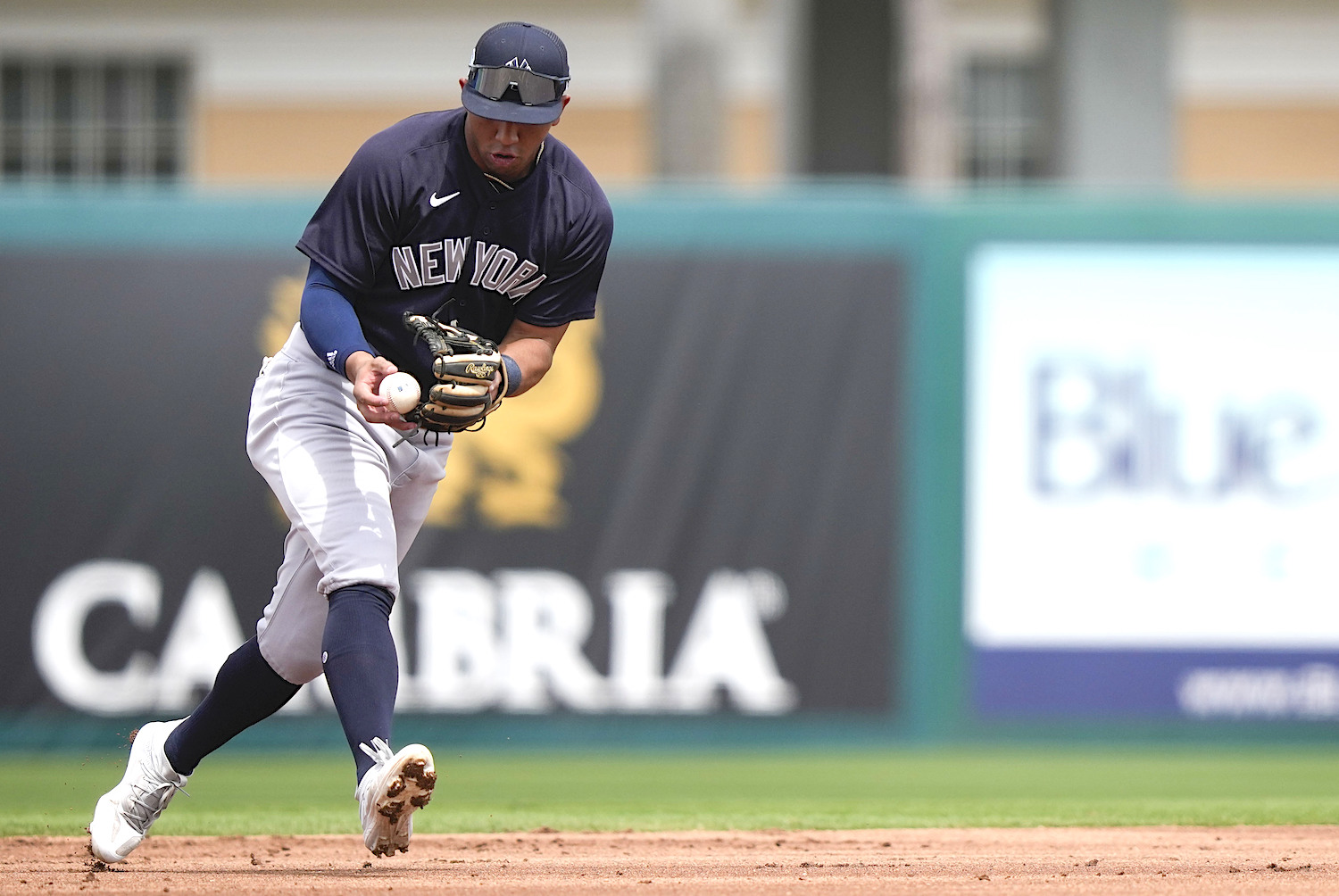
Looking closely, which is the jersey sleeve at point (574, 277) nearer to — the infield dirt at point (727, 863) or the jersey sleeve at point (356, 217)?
the jersey sleeve at point (356, 217)

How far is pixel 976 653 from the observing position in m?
7.45

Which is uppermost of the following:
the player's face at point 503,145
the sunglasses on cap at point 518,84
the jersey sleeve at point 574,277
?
the sunglasses on cap at point 518,84

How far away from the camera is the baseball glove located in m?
3.72

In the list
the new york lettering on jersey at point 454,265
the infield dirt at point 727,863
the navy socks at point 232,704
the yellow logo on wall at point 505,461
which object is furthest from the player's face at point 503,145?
the yellow logo on wall at point 505,461

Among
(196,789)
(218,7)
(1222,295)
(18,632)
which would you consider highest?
(218,7)

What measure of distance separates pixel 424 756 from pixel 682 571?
4.00 meters

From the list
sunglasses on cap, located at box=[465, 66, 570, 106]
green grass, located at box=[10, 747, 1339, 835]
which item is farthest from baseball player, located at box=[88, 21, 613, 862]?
green grass, located at box=[10, 747, 1339, 835]

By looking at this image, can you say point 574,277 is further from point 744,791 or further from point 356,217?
point 744,791

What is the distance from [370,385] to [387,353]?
16.8 inches

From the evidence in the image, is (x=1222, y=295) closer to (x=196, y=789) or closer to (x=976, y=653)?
(x=976, y=653)

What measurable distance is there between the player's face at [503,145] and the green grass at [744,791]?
2.06 m

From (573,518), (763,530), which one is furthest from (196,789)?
(763,530)

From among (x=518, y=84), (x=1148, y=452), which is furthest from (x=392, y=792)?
(x=1148, y=452)

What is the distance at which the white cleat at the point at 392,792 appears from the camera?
11.1ft
